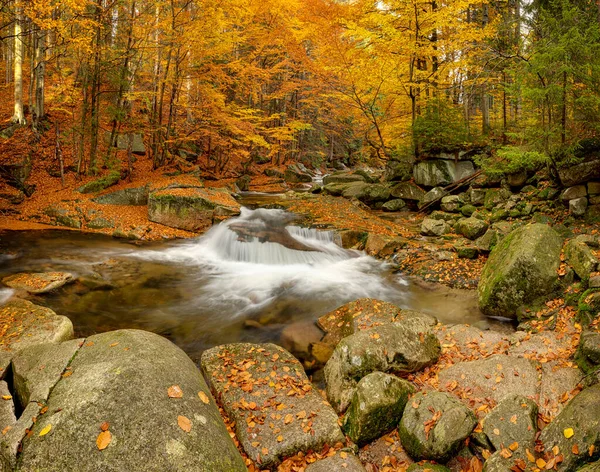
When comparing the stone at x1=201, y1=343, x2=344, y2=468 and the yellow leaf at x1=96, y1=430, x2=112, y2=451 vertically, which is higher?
the yellow leaf at x1=96, y1=430, x2=112, y2=451

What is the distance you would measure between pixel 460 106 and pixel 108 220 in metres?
15.0


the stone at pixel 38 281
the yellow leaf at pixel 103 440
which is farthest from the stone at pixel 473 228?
the stone at pixel 38 281

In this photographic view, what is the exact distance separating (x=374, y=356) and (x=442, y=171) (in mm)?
11806

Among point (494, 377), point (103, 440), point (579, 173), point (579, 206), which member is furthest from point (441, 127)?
point (103, 440)

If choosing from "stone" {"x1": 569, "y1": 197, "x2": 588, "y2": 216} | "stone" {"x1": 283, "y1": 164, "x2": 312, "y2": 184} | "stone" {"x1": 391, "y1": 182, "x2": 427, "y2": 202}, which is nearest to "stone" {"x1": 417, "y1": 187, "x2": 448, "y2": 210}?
"stone" {"x1": 391, "y1": 182, "x2": 427, "y2": 202}

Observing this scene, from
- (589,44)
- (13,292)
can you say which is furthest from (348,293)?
(13,292)

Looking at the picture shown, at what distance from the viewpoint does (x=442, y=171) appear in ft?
46.4

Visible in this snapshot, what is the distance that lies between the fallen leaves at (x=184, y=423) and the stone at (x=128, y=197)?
12.9 m

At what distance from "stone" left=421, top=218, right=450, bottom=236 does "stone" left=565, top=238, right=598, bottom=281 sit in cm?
518

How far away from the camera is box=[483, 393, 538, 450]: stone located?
3105mm

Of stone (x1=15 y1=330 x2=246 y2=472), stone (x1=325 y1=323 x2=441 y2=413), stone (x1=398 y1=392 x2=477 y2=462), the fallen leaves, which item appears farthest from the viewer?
stone (x1=325 y1=323 x2=441 y2=413)

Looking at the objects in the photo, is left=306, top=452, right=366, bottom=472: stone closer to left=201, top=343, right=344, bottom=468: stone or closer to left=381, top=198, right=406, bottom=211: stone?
left=201, top=343, right=344, bottom=468: stone

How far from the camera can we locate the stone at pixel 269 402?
3562 millimetres

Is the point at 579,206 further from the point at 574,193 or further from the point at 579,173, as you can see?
the point at 579,173
